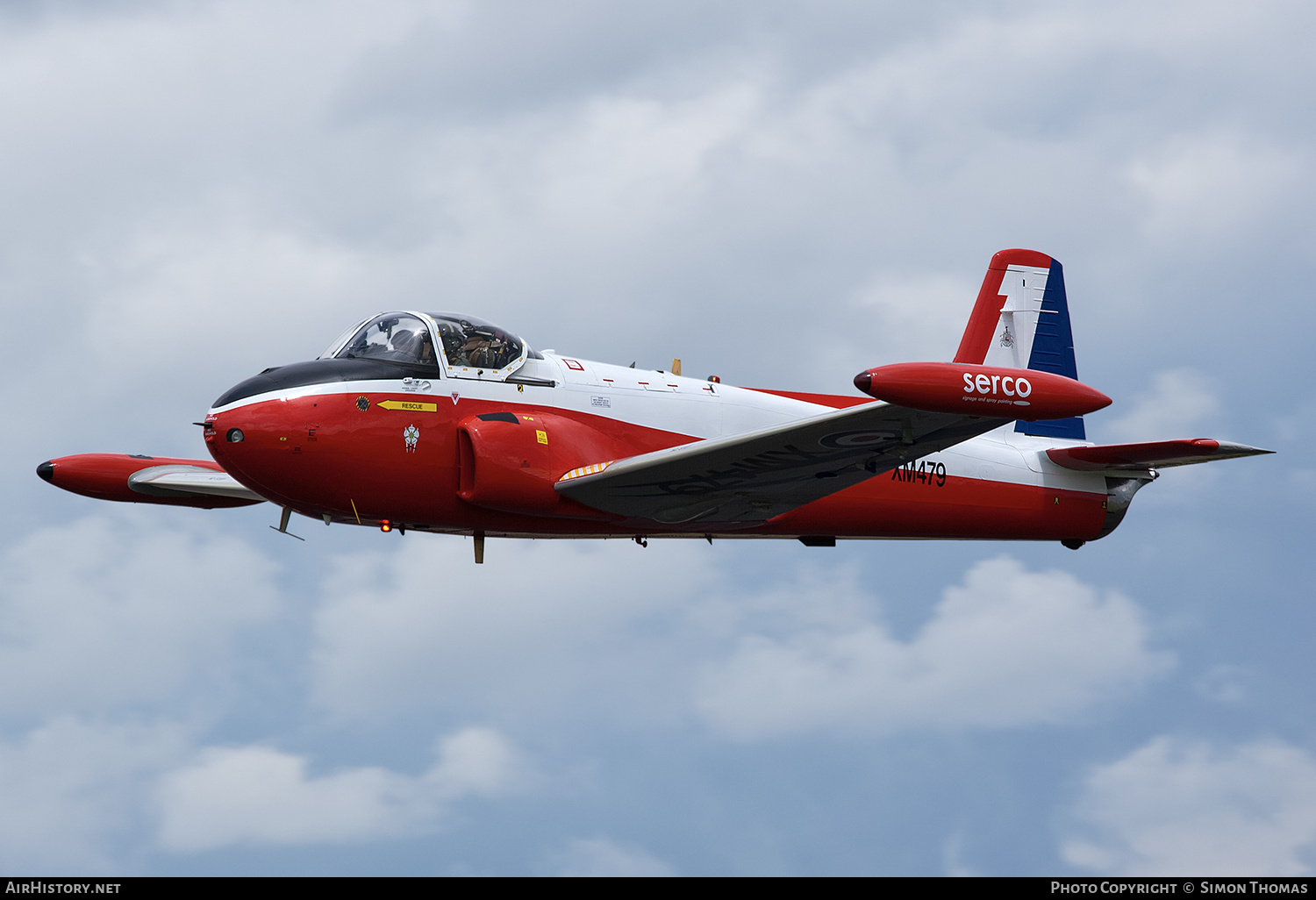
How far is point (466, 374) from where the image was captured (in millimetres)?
16297

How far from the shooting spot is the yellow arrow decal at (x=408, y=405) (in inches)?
622

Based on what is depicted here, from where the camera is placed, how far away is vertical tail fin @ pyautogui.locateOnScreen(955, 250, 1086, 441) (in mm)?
21266

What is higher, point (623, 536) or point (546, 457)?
point (546, 457)

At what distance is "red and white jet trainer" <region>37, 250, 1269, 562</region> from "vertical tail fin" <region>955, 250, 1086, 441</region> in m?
2.54

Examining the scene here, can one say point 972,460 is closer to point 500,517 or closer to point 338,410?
point 500,517

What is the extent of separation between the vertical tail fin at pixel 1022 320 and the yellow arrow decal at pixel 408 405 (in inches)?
374

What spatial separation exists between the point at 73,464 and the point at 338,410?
289 inches

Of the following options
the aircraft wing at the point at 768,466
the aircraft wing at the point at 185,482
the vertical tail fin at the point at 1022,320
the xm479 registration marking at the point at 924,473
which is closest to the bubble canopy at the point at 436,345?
the aircraft wing at the point at 768,466

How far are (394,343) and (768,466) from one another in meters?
4.93

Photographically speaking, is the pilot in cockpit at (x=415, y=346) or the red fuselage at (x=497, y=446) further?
the pilot in cockpit at (x=415, y=346)

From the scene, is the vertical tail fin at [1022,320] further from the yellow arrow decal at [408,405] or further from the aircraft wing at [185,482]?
the aircraft wing at [185,482]

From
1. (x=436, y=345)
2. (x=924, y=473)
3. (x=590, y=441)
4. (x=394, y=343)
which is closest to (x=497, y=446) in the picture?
(x=590, y=441)

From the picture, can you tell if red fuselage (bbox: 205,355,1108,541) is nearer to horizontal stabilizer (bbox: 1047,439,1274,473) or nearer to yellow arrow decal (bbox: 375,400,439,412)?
yellow arrow decal (bbox: 375,400,439,412)

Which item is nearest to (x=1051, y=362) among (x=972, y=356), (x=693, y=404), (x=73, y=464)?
(x=972, y=356)
